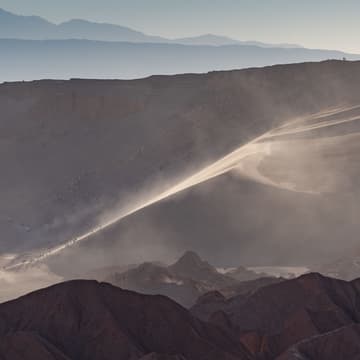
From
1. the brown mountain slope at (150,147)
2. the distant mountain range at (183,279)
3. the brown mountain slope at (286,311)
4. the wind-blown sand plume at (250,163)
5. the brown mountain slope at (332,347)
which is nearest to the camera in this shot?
the brown mountain slope at (332,347)

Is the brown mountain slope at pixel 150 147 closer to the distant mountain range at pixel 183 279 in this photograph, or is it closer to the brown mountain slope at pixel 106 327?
the distant mountain range at pixel 183 279

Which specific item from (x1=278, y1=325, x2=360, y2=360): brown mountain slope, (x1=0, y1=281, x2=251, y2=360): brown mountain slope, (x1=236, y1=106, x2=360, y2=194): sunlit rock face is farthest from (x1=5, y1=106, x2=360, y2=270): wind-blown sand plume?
(x1=278, y1=325, x2=360, y2=360): brown mountain slope

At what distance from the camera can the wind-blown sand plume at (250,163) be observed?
5794 centimetres

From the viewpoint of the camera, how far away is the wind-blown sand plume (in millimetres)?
57938

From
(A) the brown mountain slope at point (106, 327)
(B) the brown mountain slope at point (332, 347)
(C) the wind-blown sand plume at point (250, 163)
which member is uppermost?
(C) the wind-blown sand plume at point (250, 163)

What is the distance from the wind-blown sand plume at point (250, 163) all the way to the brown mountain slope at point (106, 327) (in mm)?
25922

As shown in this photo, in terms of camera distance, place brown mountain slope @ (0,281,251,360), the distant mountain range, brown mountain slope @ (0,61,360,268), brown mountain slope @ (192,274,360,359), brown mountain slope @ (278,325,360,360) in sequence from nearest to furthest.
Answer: brown mountain slope @ (278,325,360,360), brown mountain slope @ (0,281,251,360), brown mountain slope @ (192,274,360,359), the distant mountain range, brown mountain slope @ (0,61,360,268)

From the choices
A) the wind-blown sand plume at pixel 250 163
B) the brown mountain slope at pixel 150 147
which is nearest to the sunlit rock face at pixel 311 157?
the wind-blown sand plume at pixel 250 163

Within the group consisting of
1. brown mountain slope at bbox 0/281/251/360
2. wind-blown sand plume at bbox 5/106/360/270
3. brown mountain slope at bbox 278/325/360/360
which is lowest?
brown mountain slope at bbox 278/325/360/360

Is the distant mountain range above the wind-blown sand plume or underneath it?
underneath

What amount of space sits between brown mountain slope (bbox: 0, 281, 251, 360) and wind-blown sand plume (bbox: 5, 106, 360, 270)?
25.9 metres

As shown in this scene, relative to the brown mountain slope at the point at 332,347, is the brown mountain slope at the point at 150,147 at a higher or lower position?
higher

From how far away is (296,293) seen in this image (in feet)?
114

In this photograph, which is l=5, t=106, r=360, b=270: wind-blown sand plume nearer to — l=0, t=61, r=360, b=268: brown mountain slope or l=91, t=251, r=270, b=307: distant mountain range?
l=0, t=61, r=360, b=268: brown mountain slope
